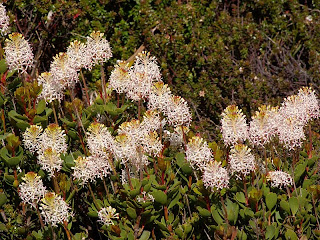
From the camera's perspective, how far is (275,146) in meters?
3.94

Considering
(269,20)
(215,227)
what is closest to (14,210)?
(215,227)

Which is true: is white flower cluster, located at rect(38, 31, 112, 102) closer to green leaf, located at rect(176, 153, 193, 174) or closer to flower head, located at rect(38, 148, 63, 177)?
flower head, located at rect(38, 148, 63, 177)

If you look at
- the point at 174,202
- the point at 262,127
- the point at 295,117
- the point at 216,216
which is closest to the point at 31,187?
the point at 174,202

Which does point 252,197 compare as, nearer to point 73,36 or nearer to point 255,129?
point 255,129

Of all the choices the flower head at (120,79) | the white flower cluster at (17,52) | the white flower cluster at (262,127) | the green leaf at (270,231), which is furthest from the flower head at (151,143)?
the white flower cluster at (17,52)

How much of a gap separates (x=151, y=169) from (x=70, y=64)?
0.79 metres

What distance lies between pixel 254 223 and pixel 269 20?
3.79 meters

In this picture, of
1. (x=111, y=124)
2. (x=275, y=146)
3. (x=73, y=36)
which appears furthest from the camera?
(x=73, y=36)

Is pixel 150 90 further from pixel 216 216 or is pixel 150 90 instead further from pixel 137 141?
pixel 216 216

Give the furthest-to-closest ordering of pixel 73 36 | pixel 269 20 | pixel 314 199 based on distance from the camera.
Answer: pixel 269 20, pixel 73 36, pixel 314 199

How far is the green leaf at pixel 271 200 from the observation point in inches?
113

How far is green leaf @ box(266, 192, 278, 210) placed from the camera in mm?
2877

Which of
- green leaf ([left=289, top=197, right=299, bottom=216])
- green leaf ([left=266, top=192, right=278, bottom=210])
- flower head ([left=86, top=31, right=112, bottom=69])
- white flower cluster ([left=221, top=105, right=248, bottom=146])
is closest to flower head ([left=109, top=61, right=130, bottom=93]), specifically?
flower head ([left=86, top=31, right=112, bottom=69])

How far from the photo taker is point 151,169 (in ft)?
10.1
